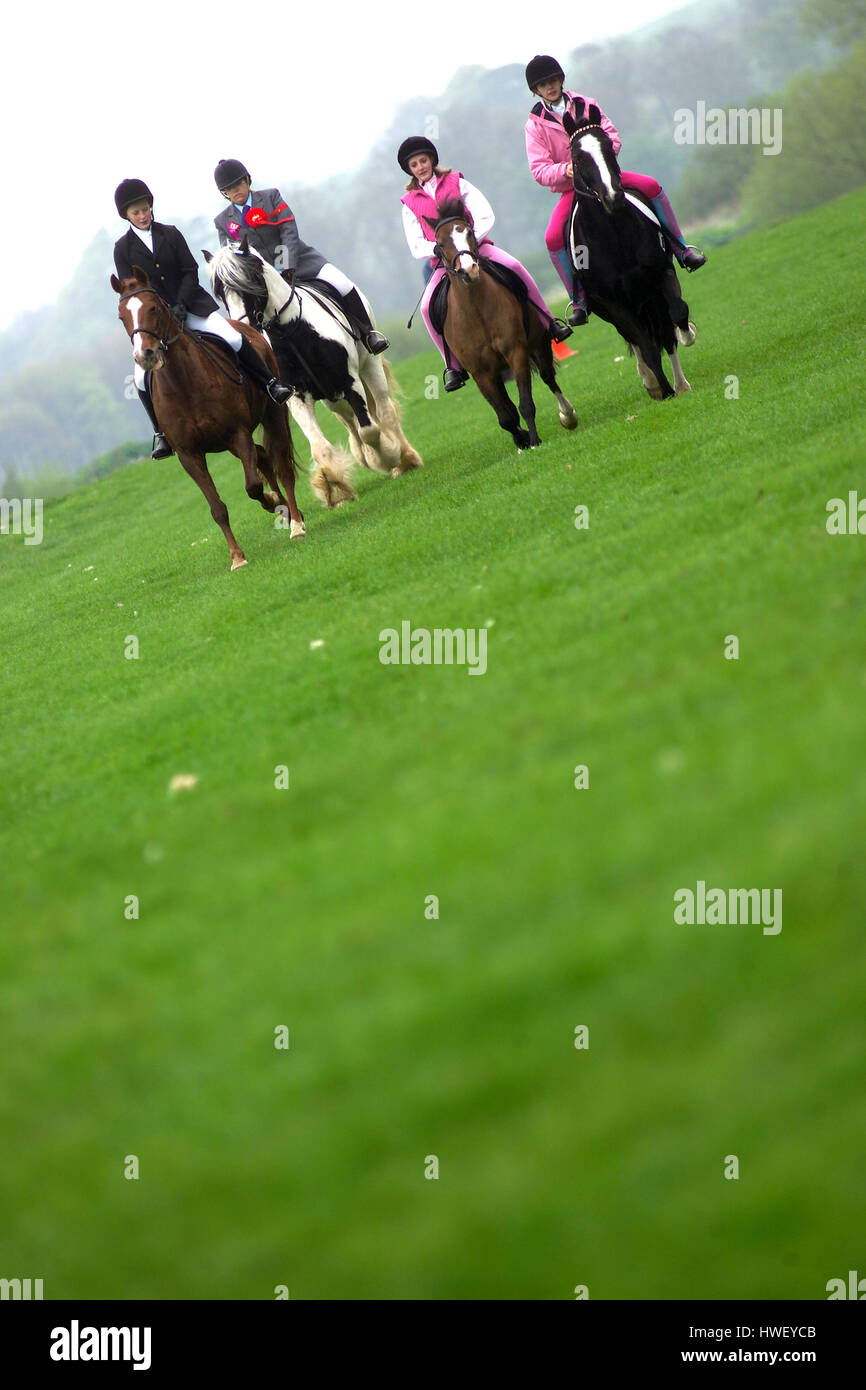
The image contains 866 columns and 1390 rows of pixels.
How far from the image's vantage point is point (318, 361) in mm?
15281

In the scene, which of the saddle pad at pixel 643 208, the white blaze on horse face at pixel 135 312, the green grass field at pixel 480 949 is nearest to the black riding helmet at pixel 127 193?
the white blaze on horse face at pixel 135 312

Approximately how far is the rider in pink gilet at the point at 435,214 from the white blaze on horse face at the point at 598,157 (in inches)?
47.5

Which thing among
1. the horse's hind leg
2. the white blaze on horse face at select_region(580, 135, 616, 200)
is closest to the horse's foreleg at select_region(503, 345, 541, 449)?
the horse's hind leg

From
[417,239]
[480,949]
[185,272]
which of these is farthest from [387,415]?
[480,949]

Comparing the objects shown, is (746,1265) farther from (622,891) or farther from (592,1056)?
(622,891)

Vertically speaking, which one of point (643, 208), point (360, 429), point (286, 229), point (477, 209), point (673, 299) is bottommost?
point (360, 429)

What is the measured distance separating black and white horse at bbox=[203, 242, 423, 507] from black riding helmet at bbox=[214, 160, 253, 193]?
3.41 feet

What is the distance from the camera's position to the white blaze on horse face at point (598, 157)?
12.9 metres

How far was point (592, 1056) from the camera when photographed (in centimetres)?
358

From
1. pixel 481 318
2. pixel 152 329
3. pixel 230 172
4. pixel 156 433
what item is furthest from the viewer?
pixel 230 172

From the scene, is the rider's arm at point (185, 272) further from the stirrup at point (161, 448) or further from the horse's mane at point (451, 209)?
the horse's mane at point (451, 209)

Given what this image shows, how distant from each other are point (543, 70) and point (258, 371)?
431 cm

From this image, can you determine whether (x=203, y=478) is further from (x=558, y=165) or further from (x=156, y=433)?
(x=558, y=165)
